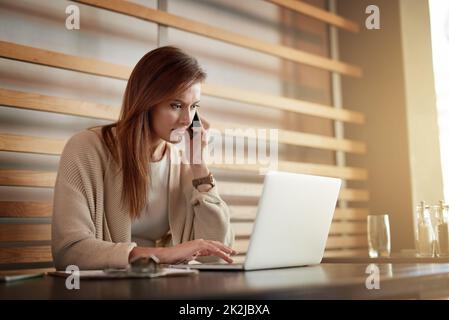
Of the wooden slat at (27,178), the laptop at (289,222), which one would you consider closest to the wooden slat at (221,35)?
the wooden slat at (27,178)

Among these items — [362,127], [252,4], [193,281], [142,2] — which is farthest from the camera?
[362,127]

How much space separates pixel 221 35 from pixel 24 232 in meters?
1.34

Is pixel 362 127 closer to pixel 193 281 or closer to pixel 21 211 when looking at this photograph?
pixel 21 211

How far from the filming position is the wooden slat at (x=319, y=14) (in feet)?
10.2

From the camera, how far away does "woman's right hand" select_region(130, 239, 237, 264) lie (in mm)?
1417

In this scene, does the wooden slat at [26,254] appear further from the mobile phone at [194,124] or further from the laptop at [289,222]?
the laptop at [289,222]

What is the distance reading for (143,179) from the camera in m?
1.83

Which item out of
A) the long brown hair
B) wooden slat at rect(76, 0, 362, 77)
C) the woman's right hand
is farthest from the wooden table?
wooden slat at rect(76, 0, 362, 77)

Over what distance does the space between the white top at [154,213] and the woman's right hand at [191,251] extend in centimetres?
43

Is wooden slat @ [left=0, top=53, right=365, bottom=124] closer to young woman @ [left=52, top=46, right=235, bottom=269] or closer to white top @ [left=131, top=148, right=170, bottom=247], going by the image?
young woman @ [left=52, top=46, right=235, bottom=269]

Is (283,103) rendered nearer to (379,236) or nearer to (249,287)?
(379,236)

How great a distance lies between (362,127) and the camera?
3.47 metres
